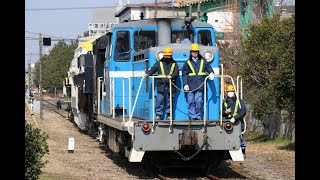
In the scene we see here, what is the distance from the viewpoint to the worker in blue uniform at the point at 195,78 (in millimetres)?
11469

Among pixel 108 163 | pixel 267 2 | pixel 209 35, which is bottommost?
pixel 108 163

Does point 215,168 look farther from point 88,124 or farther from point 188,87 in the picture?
point 88,124

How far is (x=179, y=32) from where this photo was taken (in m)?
13.4

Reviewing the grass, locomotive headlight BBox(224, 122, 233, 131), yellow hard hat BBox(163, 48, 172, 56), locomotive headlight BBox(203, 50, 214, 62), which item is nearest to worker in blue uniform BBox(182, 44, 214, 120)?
yellow hard hat BBox(163, 48, 172, 56)

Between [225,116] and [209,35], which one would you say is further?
[209,35]

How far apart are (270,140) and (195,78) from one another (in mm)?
13380

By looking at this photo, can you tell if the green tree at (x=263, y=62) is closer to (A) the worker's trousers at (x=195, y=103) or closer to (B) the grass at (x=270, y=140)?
(B) the grass at (x=270, y=140)

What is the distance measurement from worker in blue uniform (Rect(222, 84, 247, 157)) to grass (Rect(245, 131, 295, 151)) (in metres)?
7.76

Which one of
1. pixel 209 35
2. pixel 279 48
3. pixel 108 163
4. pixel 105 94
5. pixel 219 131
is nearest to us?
pixel 219 131

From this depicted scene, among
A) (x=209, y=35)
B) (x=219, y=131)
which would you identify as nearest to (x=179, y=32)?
(x=209, y=35)

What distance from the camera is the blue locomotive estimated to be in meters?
11.1

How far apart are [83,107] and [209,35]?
40.2ft

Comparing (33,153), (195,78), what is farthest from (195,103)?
(33,153)

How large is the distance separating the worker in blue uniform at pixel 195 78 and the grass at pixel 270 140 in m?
8.91
